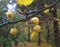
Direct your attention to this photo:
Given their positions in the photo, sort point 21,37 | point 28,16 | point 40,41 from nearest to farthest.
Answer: point 28,16, point 21,37, point 40,41

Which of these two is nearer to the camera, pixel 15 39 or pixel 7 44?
pixel 7 44

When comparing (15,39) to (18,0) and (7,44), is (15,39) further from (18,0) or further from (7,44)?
(18,0)

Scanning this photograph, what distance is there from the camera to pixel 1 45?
627cm

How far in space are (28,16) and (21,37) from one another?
5.86 meters

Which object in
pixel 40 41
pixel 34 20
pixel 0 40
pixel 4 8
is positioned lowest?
pixel 40 41

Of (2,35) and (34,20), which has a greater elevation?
(34,20)

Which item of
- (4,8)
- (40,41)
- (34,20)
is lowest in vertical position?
(40,41)

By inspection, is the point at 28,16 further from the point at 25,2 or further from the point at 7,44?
the point at 7,44

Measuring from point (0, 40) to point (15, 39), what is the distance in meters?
0.84

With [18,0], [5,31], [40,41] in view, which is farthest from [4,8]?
[40,41]

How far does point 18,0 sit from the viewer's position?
3.07 feet

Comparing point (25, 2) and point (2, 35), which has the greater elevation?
point (25, 2)

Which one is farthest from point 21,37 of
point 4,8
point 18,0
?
point 18,0

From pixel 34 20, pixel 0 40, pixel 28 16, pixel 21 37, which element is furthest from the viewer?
pixel 21 37
